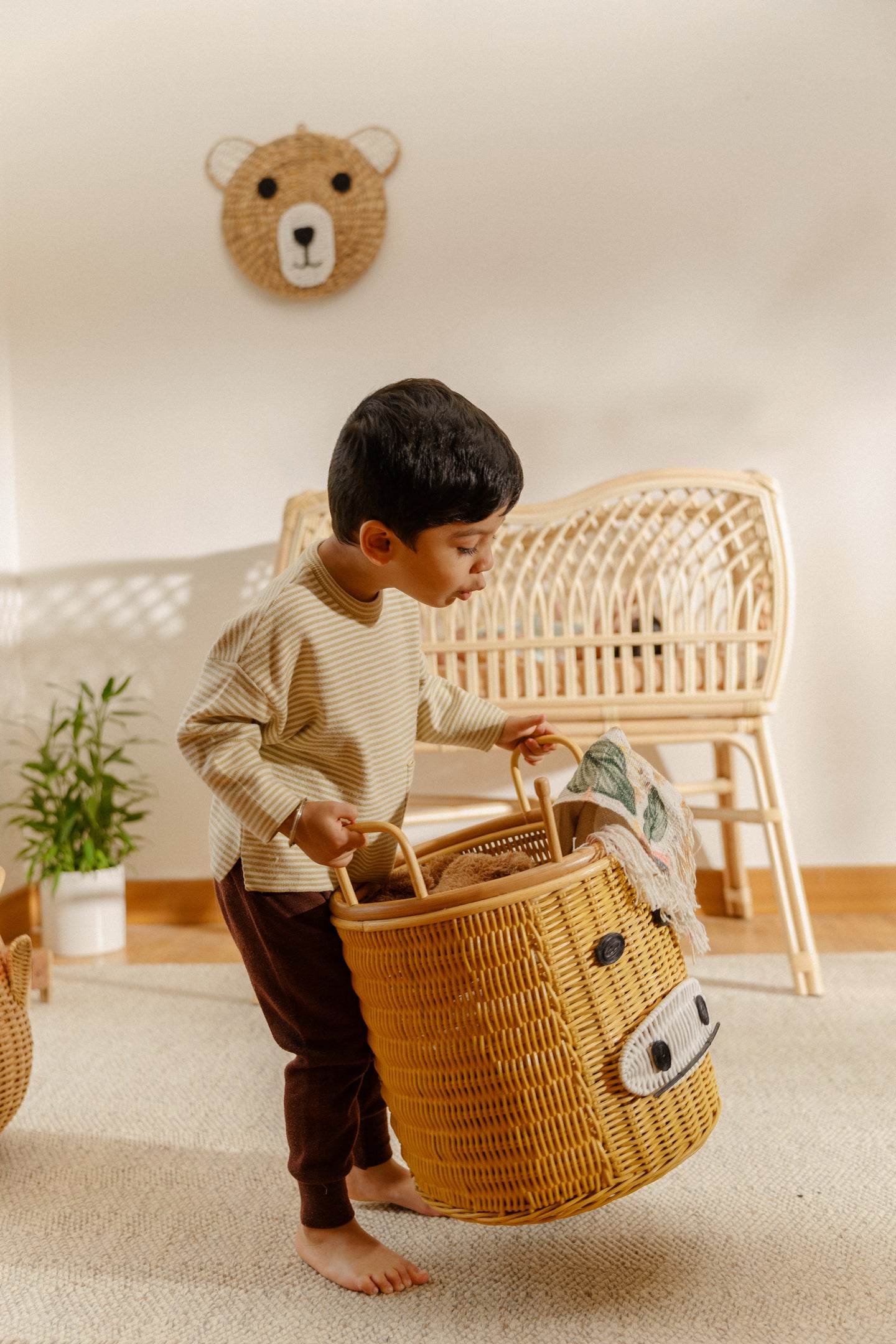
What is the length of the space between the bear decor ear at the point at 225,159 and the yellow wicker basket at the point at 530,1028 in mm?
1924

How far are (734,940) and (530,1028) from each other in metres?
1.29

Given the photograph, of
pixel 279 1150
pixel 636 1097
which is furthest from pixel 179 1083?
pixel 636 1097

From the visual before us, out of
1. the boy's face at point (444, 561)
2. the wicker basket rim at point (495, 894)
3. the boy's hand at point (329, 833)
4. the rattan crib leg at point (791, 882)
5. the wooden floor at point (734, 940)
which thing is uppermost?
the boy's face at point (444, 561)

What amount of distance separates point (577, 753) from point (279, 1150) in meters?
0.61

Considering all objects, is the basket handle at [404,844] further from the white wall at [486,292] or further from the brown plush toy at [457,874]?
the white wall at [486,292]

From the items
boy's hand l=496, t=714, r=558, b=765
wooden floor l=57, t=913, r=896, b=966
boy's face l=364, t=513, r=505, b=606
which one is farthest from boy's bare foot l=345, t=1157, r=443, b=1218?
wooden floor l=57, t=913, r=896, b=966

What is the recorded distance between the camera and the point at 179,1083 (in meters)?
1.46

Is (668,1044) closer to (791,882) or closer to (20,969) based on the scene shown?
(20,969)

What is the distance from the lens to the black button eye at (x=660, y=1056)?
88 centimetres

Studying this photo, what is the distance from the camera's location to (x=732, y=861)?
2.16m

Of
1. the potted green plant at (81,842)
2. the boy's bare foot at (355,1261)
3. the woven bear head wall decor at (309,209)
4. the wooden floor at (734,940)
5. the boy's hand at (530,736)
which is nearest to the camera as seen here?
the boy's bare foot at (355,1261)

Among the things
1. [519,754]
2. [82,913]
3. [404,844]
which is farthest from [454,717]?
[82,913]

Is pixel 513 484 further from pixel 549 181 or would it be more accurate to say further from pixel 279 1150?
pixel 549 181

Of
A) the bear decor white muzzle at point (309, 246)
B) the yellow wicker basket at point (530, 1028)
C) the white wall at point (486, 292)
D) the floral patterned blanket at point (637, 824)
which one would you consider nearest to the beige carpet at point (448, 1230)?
the yellow wicker basket at point (530, 1028)
